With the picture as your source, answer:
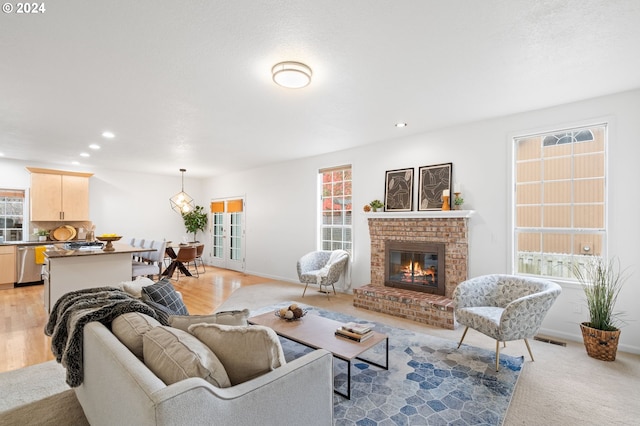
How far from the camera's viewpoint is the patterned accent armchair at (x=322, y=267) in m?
5.15

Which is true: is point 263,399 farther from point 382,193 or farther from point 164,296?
point 382,193

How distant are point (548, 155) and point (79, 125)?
241 inches

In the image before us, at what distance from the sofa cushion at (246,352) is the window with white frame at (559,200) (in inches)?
147

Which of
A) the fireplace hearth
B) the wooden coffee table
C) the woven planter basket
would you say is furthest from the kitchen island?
the woven planter basket

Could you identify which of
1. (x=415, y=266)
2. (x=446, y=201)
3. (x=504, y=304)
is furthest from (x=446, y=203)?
(x=504, y=304)

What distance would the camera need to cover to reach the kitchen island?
393 centimetres

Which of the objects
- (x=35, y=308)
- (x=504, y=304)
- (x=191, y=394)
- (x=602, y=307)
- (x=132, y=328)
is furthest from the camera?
(x=35, y=308)

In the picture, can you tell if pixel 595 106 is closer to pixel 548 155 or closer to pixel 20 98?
pixel 548 155

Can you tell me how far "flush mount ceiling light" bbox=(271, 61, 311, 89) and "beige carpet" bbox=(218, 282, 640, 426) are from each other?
300cm

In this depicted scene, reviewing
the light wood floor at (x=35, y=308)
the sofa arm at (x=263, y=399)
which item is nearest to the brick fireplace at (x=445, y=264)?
the light wood floor at (x=35, y=308)

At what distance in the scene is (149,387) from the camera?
104cm

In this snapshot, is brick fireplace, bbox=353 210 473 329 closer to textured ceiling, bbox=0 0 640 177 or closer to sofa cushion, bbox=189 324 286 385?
textured ceiling, bbox=0 0 640 177

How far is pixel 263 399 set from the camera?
123cm

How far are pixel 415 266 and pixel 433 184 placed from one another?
4.17 feet
